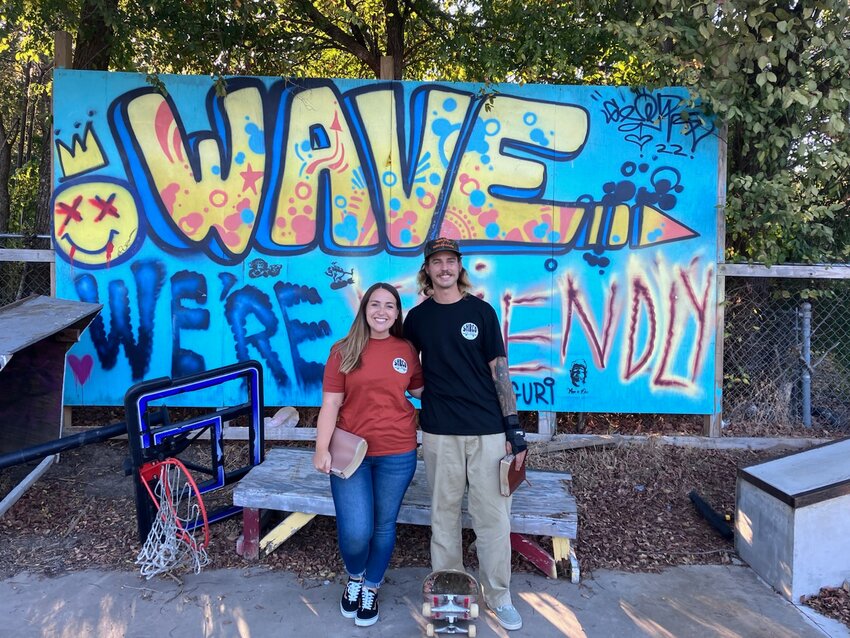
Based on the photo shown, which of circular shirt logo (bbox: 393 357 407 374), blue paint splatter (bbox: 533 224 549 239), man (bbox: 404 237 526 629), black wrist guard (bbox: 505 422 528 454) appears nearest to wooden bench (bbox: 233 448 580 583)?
man (bbox: 404 237 526 629)

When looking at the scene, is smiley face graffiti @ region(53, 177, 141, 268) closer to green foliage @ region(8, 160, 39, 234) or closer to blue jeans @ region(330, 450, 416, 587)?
blue jeans @ region(330, 450, 416, 587)

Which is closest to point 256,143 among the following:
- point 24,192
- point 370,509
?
point 370,509

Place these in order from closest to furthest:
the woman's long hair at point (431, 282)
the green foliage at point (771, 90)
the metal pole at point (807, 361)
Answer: the woman's long hair at point (431, 282)
the green foliage at point (771, 90)
the metal pole at point (807, 361)

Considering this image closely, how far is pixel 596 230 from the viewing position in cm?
520

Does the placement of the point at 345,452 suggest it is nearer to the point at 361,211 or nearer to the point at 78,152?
the point at 361,211

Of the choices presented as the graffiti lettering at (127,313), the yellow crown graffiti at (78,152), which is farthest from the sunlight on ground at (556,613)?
the yellow crown graffiti at (78,152)

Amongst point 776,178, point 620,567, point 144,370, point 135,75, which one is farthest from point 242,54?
point 620,567

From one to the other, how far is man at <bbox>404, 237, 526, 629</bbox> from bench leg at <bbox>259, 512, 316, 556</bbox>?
92cm

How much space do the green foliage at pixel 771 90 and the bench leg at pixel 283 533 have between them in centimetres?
410

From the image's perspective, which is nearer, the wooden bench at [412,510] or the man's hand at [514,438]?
the man's hand at [514,438]

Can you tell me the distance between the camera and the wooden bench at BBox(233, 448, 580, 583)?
11.1 ft

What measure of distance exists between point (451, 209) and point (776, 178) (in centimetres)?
261

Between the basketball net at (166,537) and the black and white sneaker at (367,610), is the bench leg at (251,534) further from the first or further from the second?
the black and white sneaker at (367,610)

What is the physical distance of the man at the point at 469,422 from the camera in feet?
9.93
